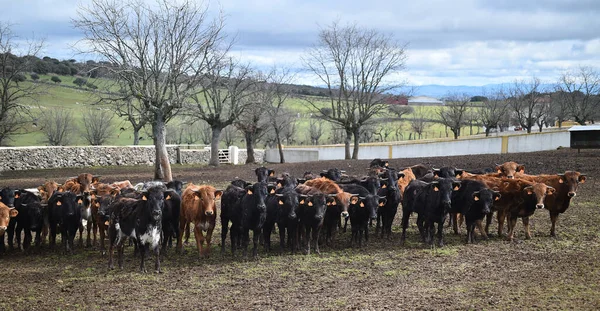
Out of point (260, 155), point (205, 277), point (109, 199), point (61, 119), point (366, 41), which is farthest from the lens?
point (61, 119)

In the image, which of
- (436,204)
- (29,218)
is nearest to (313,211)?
(436,204)

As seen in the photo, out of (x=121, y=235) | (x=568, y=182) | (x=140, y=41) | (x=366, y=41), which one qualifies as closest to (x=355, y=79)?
(x=366, y=41)

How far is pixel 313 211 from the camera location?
12672 mm

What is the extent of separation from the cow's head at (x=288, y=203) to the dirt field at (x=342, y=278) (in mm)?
895

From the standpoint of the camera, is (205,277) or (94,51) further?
(94,51)

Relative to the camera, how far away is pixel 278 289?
32.0 feet

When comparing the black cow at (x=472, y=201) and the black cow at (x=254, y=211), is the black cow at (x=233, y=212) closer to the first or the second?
the black cow at (x=254, y=211)

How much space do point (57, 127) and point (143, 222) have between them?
53439mm

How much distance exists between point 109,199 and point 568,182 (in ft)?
33.3

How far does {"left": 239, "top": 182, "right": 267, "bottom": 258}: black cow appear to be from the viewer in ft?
40.8

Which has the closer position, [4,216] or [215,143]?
[4,216]

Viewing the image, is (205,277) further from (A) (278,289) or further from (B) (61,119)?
(B) (61,119)

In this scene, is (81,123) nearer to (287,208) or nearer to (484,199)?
(287,208)

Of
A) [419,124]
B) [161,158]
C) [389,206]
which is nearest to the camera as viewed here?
[389,206]
